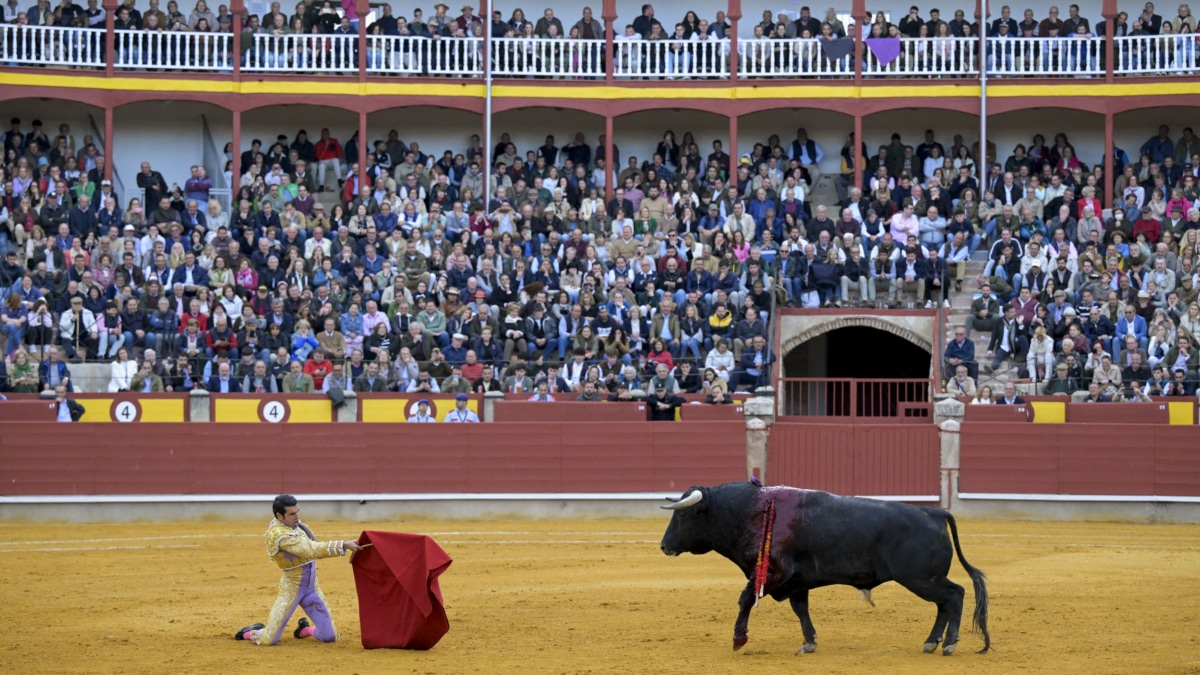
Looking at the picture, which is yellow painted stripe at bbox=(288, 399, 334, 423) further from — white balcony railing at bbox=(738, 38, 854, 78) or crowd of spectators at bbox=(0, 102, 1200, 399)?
white balcony railing at bbox=(738, 38, 854, 78)

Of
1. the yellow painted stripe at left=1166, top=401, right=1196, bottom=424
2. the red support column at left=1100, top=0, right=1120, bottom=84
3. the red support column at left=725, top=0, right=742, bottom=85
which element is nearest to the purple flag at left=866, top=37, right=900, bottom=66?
the red support column at left=725, top=0, right=742, bottom=85

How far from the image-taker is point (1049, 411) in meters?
19.3

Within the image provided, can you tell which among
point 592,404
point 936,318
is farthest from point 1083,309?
point 592,404

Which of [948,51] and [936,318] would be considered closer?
[936,318]

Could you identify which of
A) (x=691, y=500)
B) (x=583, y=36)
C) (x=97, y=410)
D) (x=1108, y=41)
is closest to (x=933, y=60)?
(x=1108, y=41)

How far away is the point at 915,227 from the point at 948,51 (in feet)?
15.4

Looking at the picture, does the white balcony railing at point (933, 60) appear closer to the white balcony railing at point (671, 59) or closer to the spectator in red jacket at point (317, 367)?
the white balcony railing at point (671, 59)

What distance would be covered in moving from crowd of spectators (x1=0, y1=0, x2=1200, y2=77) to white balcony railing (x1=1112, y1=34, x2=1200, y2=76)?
0.03m

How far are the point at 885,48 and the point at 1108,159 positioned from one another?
393 centimetres

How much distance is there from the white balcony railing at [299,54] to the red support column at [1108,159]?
12086 mm

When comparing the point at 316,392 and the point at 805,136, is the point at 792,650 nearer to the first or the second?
the point at 316,392

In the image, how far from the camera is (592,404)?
19516 mm

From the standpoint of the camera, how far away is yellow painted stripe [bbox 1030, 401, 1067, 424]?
63.2 ft

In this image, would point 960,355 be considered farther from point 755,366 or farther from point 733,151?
point 733,151
